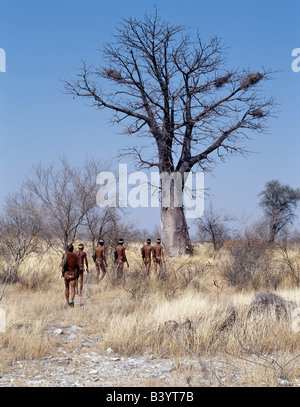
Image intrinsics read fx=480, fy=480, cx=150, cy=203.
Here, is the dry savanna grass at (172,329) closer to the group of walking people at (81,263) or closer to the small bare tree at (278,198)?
the group of walking people at (81,263)

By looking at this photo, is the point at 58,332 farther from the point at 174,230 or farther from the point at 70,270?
the point at 174,230

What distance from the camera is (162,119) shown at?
62.3ft

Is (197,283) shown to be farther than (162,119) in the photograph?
No

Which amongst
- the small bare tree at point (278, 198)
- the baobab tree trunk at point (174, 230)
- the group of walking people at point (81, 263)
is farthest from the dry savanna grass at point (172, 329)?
the small bare tree at point (278, 198)

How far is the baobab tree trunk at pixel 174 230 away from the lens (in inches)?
765

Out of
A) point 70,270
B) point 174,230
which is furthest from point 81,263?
point 174,230

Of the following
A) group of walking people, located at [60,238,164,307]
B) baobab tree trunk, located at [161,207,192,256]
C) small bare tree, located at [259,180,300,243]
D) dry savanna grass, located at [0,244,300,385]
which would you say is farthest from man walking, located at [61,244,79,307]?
small bare tree, located at [259,180,300,243]

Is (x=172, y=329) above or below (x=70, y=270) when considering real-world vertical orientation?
below

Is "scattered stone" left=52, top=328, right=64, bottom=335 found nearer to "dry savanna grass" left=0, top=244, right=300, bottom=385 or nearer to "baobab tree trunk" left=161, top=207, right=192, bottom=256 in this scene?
"dry savanna grass" left=0, top=244, right=300, bottom=385

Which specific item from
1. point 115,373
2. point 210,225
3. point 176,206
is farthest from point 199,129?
point 115,373

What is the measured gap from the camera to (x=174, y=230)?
770 inches

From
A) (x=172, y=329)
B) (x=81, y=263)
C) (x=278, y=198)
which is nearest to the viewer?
(x=172, y=329)
